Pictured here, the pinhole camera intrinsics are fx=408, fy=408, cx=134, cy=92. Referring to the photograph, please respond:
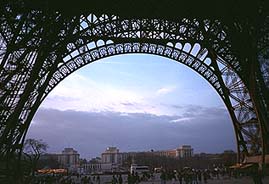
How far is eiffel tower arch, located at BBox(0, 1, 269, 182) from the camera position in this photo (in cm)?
1734

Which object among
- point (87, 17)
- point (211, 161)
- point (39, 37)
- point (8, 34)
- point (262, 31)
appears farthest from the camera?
point (211, 161)

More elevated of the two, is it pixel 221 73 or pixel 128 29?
pixel 128 29

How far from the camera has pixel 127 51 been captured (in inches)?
1181

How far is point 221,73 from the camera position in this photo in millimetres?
29578

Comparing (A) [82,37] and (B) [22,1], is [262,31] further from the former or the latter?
(A) [82,37]

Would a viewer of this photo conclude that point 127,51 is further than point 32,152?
No

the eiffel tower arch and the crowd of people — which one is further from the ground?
the eiffel tower arch

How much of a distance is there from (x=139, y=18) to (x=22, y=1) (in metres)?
11.3

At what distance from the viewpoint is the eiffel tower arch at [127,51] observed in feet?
56.9

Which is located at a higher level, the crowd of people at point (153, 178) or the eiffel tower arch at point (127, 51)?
the eiffel tower arch at point (127, 51)

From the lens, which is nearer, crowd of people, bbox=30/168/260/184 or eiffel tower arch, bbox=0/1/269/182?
eiffel tower arch, bbox=0/1/269/182

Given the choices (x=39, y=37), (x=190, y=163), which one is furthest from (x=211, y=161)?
(x=39, y=37)

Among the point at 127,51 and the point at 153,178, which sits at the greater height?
the point at 127,51

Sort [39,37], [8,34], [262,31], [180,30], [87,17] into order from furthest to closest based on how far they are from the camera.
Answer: [180,30] → [87,17] → [39,37] → [8,34] → [262,31]
